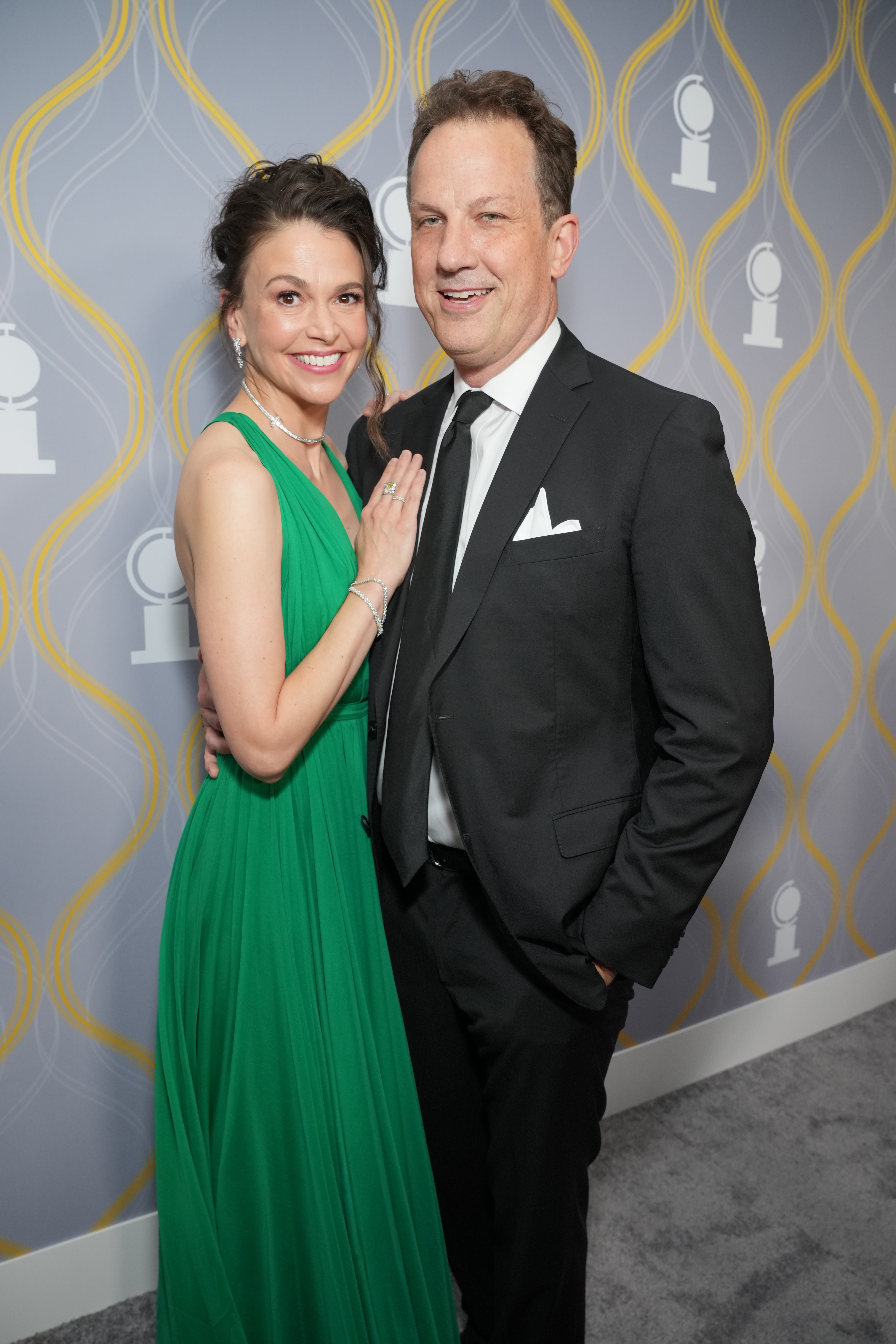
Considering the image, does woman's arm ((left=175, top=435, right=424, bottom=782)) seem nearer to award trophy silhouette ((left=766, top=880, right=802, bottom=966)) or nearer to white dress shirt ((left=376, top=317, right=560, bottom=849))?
white dress shirt ((left=376, top=317, right=560, bottom=849))

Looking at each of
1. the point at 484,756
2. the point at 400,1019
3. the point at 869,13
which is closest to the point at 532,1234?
the point at 400,1019

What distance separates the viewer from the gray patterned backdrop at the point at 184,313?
70.2 inches

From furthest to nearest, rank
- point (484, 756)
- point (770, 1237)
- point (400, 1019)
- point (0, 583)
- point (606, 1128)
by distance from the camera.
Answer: point (606, 1128) < point (770, 1237) < point (0, 583) < point (400, 1019) < point (484, 756)

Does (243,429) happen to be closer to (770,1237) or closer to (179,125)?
(179,125)

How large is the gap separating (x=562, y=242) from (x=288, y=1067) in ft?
4.29

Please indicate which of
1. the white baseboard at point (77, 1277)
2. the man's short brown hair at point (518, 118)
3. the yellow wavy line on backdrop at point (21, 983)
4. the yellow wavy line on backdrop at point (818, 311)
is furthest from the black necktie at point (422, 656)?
the yellow wavy line on backdrop at point (818, 311)

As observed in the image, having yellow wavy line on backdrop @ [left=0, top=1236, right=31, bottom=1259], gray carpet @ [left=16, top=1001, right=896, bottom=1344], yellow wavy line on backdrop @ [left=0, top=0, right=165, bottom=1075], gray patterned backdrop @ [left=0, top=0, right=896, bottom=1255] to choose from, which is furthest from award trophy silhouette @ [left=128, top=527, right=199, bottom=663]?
gray carpet @ [left=16, top=1001, right=896, bottom=1344]

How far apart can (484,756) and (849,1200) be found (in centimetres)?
157

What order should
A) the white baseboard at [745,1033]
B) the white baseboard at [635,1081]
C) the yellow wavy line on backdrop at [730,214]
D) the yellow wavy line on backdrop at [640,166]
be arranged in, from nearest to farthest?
the white baseboard at [635,1081]
the yellow wavy line on backdrop at [640,166]
the yellow wavy line on backdrop at [730,214]
the white baseboard at [745,1033]

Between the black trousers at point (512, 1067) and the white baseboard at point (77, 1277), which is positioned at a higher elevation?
the black trousers at point (512, 1067)

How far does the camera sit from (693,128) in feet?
7.85

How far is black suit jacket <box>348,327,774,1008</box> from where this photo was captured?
55.9 inches

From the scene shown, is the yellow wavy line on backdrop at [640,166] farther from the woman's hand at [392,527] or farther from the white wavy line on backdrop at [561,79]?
the woman's hand at [392,527]

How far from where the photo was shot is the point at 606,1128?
8.41ft
